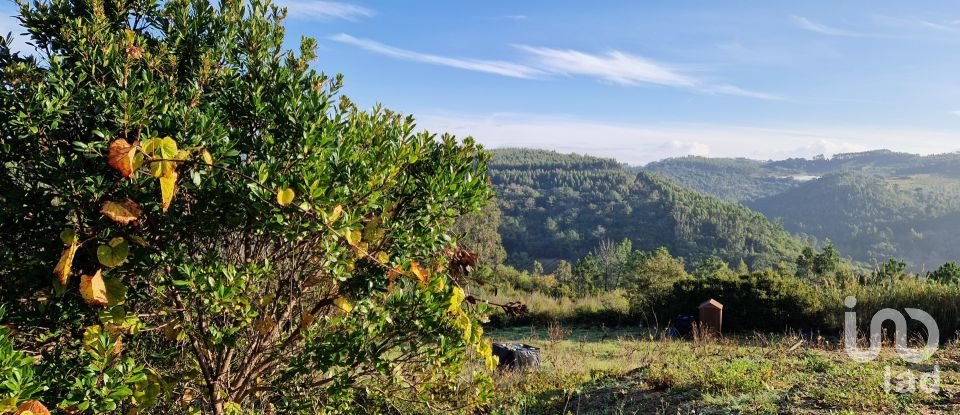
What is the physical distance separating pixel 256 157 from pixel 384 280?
83 cm

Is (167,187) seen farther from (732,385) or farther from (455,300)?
(732,385)

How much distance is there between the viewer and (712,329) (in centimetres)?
1014

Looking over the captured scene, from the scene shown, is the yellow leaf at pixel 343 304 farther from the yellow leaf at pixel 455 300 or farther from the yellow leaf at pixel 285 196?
the yellow leaf at pixel 285 196

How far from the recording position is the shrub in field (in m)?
1.85

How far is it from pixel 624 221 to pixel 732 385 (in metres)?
113

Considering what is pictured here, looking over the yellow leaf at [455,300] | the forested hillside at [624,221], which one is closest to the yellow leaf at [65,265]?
the yellow leaf at [455,300]

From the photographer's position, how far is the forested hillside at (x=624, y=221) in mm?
93125

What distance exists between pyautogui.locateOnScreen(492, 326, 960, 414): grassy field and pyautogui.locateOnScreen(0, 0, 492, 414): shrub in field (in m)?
1.54

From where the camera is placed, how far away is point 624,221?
4486 inches

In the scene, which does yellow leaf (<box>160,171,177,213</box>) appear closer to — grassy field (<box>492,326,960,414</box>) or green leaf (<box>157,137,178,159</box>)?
green leaf (<box>157,137,178,159</box>)

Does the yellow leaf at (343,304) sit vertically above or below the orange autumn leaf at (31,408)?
above

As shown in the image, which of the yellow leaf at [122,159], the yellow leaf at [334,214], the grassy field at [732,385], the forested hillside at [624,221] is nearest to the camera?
the yellow leaf at [122,159]

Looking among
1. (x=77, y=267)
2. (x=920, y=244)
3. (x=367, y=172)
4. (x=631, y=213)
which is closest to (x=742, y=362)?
(x=367, y=172)

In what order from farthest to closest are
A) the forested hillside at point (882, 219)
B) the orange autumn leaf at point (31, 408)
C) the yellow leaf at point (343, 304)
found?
1. the forested hillside at point (882, 219)
2. the yellow leaf at point (343, 304)
3. the orange autumn leaf at point (31, 408)
